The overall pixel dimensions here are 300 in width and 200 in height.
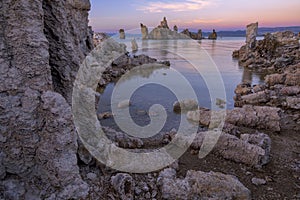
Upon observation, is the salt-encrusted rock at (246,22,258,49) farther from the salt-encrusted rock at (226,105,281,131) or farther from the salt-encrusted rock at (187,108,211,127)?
the salt-encrusted rock at (187,108,211,127)

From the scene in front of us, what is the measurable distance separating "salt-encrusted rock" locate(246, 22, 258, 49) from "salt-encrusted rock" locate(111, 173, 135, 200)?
Result: 24241 mm

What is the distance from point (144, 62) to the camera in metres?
19.2

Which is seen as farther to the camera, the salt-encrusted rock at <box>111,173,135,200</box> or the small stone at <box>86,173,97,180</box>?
the small stone at <box>86,173,97,180</box>

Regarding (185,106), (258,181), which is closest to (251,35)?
(185,106)

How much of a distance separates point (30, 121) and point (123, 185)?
1.41 m

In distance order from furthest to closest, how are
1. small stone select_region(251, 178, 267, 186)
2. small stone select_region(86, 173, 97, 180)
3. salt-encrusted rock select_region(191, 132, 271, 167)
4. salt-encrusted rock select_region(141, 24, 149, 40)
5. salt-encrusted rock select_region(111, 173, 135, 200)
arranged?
salt-encrusted rock select_region(141, 24, 149, 40), salt-encrusted rock select_region(191, 132, 271, 167), small stone select_region(251, 178, 267, 186), small stone select_region(86, 173, 97, 180), salt-encrusted rock select_region(111, 173, 135, 200)

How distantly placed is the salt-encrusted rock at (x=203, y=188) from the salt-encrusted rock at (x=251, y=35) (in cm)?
2350

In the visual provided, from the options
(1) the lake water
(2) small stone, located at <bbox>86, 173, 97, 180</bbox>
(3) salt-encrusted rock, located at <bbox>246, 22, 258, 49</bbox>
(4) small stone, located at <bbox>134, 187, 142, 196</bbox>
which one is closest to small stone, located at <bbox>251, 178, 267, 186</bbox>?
(4) small stone, located at <bbox>134, 187, 142, 196</bbox>

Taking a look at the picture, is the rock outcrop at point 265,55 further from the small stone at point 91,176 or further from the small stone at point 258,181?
the small stone at point 91,176

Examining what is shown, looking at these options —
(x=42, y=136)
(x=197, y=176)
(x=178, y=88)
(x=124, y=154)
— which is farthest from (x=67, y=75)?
(x=178, y=88)

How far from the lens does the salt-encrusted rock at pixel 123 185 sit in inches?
125

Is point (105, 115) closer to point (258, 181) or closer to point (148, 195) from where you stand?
point (148, 195)

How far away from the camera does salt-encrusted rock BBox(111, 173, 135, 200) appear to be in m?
3.17

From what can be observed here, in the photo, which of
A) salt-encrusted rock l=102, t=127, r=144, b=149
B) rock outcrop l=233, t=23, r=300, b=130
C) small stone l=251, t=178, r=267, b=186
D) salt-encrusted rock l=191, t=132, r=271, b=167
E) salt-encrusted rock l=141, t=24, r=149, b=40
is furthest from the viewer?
salt-encrusted rock l=141, t=24, r=149, b=40
